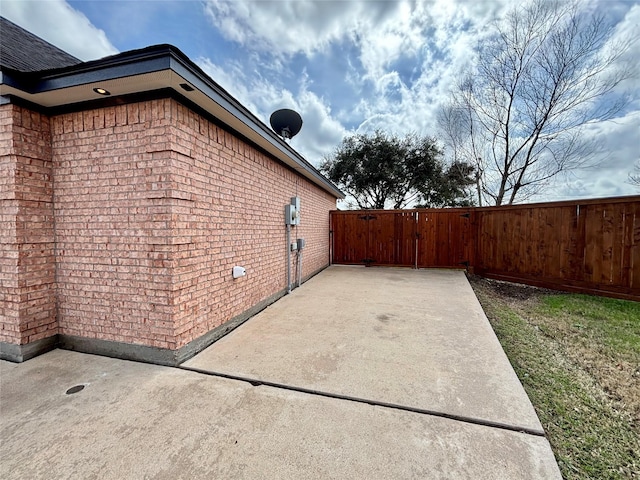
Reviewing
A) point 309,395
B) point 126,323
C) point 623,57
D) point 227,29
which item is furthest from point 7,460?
point 623,57

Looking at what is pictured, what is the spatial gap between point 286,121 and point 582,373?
21.7 ft

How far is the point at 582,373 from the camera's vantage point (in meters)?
2.61

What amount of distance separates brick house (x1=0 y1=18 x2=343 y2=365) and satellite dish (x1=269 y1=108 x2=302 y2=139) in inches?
139

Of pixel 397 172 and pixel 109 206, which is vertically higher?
pixel 397 172

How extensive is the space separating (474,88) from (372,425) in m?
13.0

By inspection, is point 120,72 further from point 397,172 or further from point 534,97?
point 397,172

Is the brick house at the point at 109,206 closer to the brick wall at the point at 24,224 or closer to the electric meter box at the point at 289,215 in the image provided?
the brick wall at the point at 24,224

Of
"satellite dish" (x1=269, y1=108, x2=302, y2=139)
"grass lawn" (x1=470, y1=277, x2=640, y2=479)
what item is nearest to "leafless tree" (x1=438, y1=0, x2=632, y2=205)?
"grass lawn" (x1=470, y1=277, x2=640, y2=479)

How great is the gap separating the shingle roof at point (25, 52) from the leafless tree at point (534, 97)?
12.2 metres

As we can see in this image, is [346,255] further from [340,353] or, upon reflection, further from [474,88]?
[474,88]

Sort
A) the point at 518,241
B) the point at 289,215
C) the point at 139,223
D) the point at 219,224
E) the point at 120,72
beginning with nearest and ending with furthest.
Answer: the point at 120,72 < the point at 139,223 < the point at 219,224 < the point at 289,215 < the point at 518,241

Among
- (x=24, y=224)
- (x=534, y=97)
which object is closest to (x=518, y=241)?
(x=534, y=97)


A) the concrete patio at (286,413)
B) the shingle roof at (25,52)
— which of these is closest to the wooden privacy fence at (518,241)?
the concrete patio at (286,413)

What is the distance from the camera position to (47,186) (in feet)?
9.60
